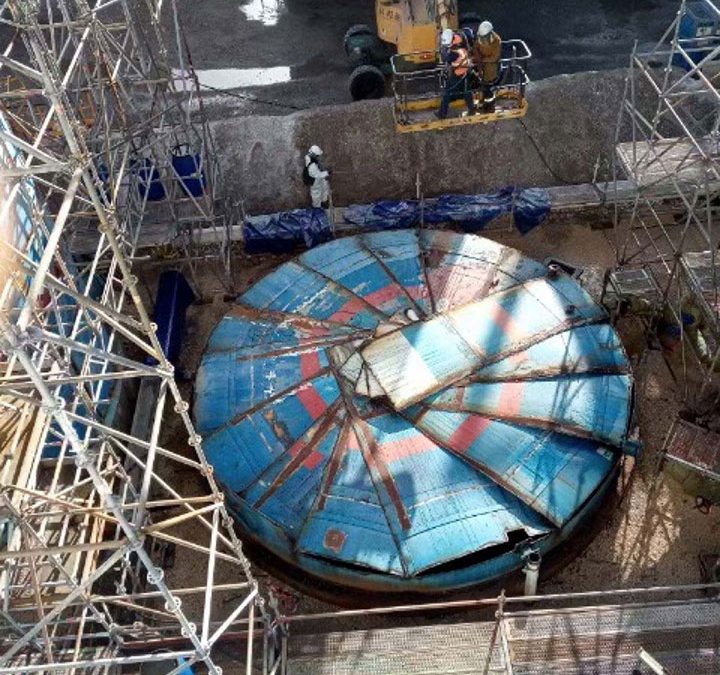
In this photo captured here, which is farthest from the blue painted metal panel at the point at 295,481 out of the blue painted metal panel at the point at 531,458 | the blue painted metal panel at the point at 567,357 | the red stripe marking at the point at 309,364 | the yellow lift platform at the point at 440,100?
the yellow lift platform at the point at 440,100

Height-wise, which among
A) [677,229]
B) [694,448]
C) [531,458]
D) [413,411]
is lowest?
[694,448]

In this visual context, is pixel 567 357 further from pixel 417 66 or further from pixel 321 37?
pixel 321 37

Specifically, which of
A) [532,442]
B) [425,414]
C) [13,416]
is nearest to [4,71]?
[13,416]

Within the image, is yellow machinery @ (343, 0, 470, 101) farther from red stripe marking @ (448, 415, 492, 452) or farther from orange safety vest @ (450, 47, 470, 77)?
red stripe marking @ (448, 415, 492, 452)

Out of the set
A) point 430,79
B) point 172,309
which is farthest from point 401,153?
point 172,309

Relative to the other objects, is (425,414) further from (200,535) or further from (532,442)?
(200,535)
